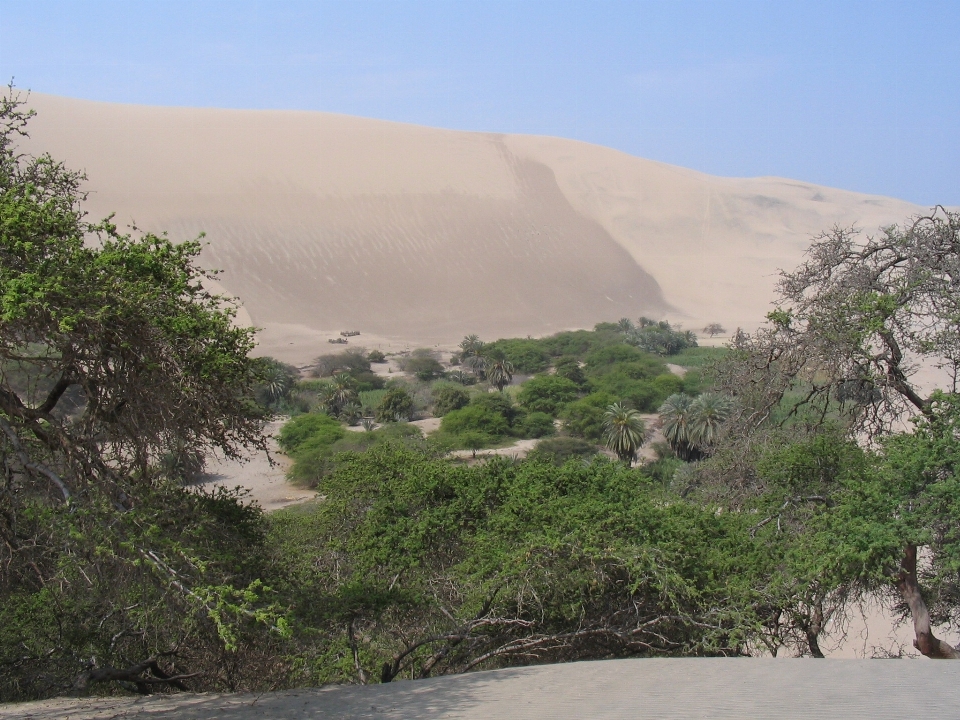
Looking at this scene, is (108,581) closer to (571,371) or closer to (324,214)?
(571,371)

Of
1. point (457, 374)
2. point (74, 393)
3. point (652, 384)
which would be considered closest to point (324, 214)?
point (457, 374)

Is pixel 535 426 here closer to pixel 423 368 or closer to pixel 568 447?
pixel 568 447

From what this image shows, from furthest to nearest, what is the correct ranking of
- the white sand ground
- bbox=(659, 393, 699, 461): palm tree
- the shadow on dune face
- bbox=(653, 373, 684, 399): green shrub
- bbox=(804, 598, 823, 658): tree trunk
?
the shadow on dune face → bbox=(653, 373, 684, 399): green shrub → bbox=(659, 393, 699, 461): palm tree → the white sand ground → bbox=(804, 598, 823, 658): tree trunk

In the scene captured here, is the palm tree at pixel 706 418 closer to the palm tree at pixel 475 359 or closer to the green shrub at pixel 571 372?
the green shrub at pixel 571 372

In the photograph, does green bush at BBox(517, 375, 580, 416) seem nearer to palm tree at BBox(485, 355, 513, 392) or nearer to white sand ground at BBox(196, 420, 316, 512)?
palm tree at BBox(485, 355, 513, 392)

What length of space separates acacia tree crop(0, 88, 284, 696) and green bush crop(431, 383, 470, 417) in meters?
33.2

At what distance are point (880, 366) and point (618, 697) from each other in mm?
5450

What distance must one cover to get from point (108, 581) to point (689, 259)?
9255cm

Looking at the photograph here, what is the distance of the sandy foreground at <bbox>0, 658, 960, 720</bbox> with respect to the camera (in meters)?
6.72

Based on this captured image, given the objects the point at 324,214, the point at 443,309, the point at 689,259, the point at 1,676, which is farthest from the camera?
the point at 689,259

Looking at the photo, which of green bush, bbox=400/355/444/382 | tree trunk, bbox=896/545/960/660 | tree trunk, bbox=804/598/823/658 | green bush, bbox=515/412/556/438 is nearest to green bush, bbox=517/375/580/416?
green bush, bbox=515/412/556/438

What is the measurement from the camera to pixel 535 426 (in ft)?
130

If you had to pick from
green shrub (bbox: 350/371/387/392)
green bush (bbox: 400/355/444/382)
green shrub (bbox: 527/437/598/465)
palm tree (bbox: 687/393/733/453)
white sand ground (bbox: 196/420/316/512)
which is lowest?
white sand ground (bbox: 196/420/316/512)

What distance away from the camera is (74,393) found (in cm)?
2220
